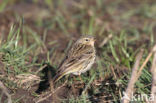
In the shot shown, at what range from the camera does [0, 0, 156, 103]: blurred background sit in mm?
6039

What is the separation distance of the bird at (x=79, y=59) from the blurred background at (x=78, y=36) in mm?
249

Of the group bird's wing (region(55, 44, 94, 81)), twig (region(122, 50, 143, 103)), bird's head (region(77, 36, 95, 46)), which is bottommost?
twig (region(122, 50, 143, 103))

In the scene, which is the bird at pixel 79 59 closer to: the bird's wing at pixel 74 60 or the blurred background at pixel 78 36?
the bird's wing at pixel 74 60

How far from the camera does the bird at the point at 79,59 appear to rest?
20.0 ft

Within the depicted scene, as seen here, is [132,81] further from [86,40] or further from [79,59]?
[86,40]

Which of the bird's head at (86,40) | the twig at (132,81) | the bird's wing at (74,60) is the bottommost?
the twig at (132,81)

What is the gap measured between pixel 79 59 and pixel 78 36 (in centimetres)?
343

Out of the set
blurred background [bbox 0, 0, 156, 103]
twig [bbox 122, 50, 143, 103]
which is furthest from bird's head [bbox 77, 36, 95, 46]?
twig [bbox 122, 50, 143, 103]

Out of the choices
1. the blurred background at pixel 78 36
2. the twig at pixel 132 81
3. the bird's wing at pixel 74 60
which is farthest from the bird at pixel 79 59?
the twig at pixel 132 81

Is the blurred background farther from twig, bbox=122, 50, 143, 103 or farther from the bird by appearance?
twig, bbox=122, 50, 143, 103

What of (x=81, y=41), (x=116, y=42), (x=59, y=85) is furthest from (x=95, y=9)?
(x=59, y=85)

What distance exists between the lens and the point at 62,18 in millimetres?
10617

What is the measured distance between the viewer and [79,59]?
6531 mm

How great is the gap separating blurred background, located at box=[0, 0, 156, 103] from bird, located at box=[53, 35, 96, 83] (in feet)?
0.82
